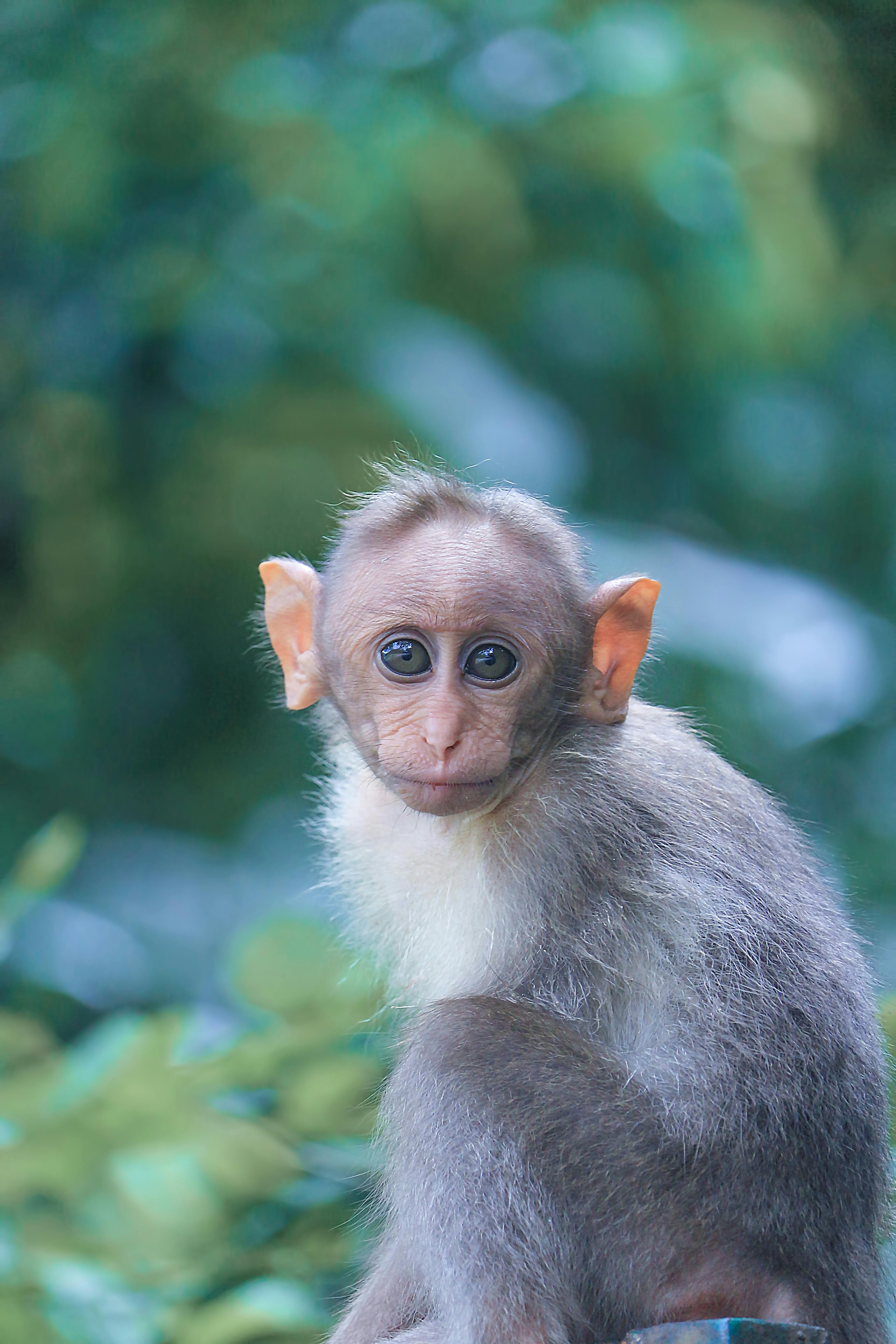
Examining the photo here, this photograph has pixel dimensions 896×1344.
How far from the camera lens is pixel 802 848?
136 inches

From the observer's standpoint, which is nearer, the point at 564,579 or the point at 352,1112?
the point at 564,579

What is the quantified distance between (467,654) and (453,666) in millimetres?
48

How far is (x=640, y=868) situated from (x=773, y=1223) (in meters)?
0.76

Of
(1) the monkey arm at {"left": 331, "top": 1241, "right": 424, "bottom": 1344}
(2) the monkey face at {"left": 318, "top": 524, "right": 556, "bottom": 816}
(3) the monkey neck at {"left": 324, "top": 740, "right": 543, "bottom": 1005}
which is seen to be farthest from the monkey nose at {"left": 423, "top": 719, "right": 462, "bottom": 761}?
(1) the monkey arm at {"left": 331, "top": 1241, "right": 424, "bottom": 1344}

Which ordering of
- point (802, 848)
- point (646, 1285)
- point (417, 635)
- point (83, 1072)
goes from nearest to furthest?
point (646, 1285) → point (417, 635) → point (802, 848) → point (83, 1072)

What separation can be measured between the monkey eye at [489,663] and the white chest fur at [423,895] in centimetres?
42

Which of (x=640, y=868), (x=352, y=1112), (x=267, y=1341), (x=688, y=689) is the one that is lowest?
(x=267, y=1341)

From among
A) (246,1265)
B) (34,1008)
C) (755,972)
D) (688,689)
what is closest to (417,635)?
(755,972)

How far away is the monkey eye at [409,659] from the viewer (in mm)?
3066

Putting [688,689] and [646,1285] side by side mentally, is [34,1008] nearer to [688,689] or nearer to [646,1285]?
[688,689]

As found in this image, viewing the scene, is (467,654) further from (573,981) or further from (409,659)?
(573,981)

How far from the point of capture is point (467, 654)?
120 inches

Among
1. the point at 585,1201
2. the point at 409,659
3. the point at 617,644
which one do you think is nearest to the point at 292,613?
the point at 409,659

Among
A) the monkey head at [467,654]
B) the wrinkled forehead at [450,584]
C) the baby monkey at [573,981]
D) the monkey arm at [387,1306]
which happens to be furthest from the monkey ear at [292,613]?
the monkey arm at [387,1306]
